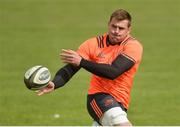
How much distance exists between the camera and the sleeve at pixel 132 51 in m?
11.8

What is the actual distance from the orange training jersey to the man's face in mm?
146

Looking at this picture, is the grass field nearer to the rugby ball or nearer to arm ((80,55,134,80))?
the rugby ball

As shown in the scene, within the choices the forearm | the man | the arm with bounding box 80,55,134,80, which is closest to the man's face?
the man

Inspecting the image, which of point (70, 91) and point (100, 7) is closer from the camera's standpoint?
point (70, 91)

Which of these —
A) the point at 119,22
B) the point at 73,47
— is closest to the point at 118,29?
the point at 119,22

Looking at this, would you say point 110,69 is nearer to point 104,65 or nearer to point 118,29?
point 104,65

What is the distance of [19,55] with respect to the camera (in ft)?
81.4

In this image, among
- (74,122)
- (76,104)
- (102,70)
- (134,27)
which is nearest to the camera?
(102,70)

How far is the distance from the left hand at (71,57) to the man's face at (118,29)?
0.83 meters

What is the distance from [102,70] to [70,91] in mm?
8037

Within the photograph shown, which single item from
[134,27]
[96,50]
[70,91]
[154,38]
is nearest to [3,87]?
[70,91]

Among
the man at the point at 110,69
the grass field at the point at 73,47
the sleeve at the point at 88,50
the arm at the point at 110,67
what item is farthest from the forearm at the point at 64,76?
the grass field at the point at 73,47

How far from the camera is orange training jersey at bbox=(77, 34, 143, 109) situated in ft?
39.0

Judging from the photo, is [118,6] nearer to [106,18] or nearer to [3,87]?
[106,18]
